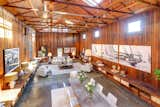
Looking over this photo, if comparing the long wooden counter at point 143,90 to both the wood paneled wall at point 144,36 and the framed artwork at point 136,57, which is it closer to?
the wood paneled wall at point 144,36

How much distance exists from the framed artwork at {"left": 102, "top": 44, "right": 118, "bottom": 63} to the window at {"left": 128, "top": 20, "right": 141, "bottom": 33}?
1521 mm

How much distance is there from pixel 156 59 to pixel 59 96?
14.7 feet

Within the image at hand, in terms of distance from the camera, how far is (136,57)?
5.48 meters

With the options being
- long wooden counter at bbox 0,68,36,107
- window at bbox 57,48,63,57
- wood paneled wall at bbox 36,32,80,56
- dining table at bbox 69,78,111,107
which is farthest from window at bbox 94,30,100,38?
long wooden counter at bbox 0,68,36,107

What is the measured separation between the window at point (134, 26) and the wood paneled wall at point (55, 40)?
408 inches

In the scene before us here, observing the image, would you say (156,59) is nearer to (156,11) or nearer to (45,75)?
(156,11)

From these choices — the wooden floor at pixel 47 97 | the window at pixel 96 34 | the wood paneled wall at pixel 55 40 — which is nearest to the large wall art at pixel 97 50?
the window at pixel 96 34

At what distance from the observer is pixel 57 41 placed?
49.2 ft

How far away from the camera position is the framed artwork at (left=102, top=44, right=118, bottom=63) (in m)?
7.13

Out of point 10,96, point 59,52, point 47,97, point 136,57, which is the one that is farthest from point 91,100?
point 59,52

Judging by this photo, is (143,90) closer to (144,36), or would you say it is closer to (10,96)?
(144,36)

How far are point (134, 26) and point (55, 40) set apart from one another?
11224 mm

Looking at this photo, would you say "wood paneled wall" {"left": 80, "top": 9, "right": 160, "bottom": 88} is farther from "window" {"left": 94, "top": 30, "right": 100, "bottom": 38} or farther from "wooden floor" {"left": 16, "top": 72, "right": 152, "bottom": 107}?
"window" {"left": 94, "top": 30, "right": 100, "bottom": 38}

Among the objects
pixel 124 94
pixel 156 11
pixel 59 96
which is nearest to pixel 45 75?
pixel 59 96
